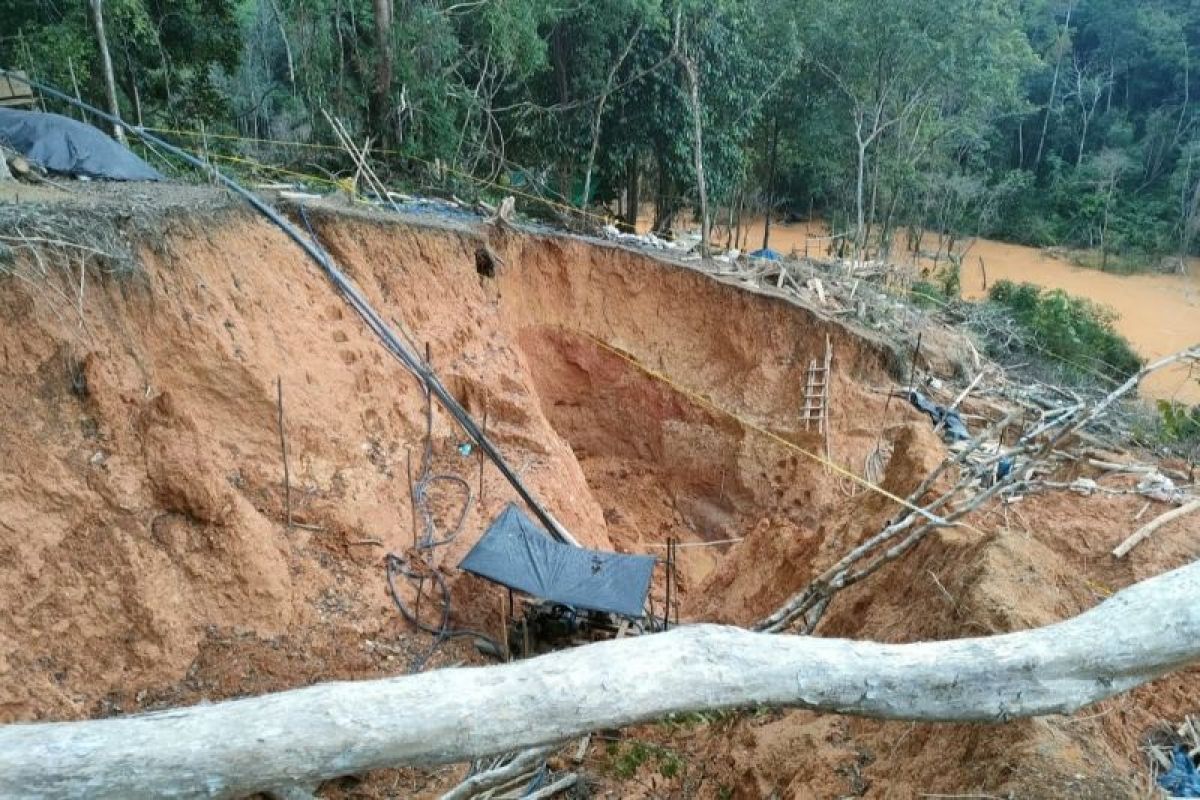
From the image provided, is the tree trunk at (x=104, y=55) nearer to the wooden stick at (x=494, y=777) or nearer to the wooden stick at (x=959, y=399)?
the wooden stick at (x=494, y=777)

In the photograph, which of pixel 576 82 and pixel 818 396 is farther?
pixel 576 82

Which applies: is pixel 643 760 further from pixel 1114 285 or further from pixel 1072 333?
pixel 1114 285

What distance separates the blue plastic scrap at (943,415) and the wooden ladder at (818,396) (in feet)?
3.79

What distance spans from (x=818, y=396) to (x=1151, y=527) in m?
5.27

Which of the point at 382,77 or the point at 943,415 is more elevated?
the point at 382,77

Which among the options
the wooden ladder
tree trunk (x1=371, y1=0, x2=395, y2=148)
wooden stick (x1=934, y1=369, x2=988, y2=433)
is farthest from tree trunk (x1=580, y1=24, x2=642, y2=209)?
wooden stick (x1=934, y1=369, x2=988, y2=433)

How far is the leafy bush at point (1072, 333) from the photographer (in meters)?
16.7

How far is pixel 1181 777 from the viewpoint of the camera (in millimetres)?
3871

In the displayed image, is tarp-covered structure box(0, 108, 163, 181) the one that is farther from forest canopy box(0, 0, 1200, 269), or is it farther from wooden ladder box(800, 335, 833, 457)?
wooden ladder box(800, 335, 833, 457)

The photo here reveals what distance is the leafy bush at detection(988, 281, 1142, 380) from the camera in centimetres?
A: 1673

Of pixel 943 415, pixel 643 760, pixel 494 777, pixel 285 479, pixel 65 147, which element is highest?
pixel 65 147

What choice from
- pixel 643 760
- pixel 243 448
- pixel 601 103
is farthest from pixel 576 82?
pixel 643 760

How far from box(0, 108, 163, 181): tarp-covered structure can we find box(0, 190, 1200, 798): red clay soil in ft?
6.89

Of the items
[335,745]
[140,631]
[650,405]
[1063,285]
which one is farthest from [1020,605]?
[1063,285]
